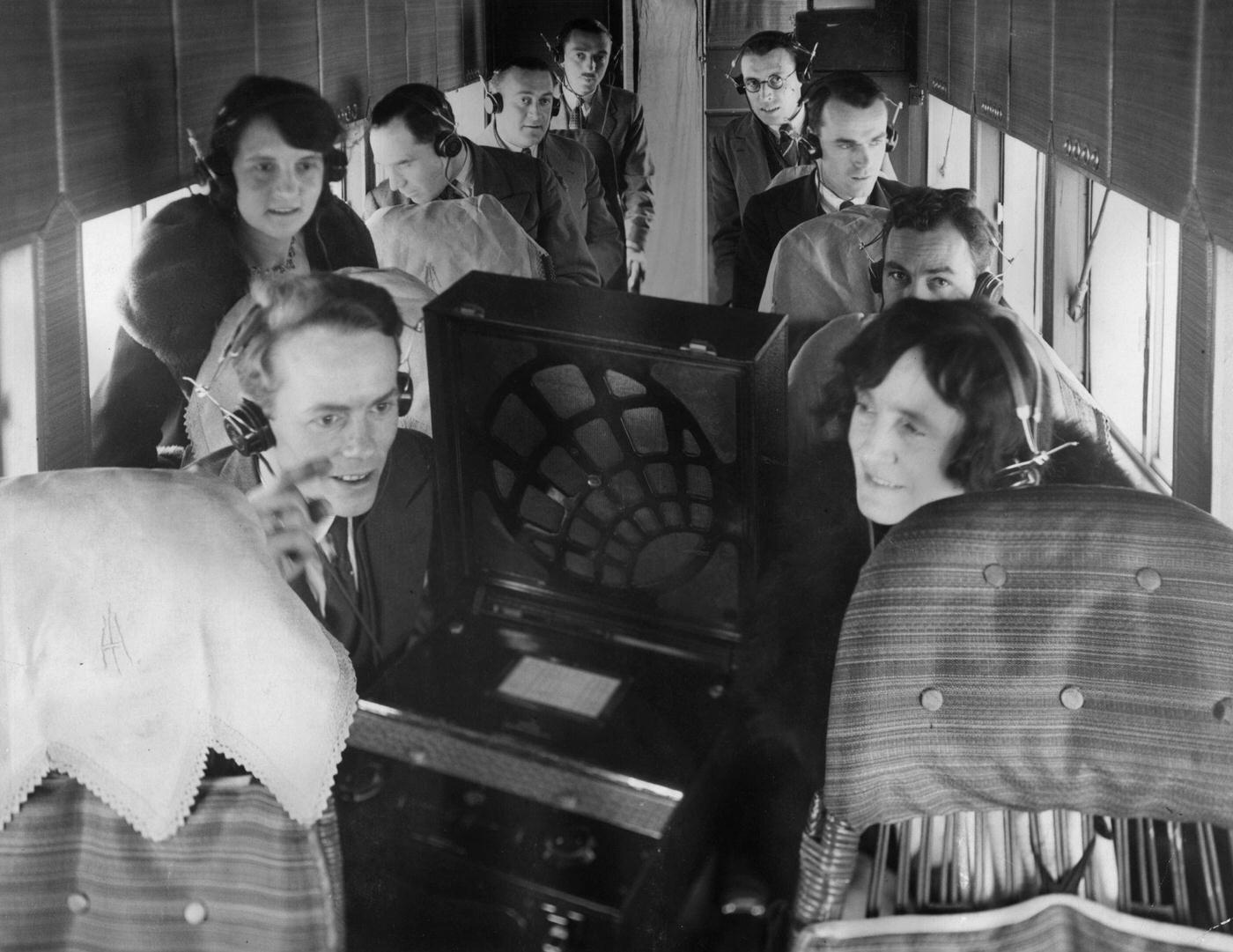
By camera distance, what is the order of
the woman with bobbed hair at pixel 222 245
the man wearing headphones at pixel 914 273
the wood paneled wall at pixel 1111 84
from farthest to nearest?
Result: 1. the woman with bobbed hair at pixel 222 245
2. the man wearing headphones at pixel 914 273
3. the wood paneled wall at pixel 1111 84

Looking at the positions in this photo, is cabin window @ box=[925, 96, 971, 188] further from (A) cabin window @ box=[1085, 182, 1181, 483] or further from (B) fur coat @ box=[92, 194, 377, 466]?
(B) fur coat @ box=[92, 194, 377, 466]

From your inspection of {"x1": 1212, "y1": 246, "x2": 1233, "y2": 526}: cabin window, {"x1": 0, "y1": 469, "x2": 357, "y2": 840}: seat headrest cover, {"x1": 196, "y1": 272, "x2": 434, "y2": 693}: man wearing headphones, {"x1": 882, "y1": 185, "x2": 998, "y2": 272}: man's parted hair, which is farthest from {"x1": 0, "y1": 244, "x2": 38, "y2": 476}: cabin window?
{"x1": 1212, "y1": 246, "x2": 1233, "y2": 526}: cabin window

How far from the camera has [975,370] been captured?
2.01 metres

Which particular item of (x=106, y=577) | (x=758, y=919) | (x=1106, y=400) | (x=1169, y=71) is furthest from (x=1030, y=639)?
(x=106, y=577)

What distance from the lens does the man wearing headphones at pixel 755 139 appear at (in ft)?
7.25

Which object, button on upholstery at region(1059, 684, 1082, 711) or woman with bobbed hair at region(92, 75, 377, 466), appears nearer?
button on upholstery at region(1059, 684, 1082, 711)

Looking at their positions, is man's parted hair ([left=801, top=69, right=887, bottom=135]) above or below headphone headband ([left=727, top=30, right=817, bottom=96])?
below

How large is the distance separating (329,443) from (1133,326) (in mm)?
1265

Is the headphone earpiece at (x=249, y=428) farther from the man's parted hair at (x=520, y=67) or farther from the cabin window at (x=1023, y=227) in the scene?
the cabin window at (x=1023, y=227)

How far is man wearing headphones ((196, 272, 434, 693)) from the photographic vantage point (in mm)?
2248

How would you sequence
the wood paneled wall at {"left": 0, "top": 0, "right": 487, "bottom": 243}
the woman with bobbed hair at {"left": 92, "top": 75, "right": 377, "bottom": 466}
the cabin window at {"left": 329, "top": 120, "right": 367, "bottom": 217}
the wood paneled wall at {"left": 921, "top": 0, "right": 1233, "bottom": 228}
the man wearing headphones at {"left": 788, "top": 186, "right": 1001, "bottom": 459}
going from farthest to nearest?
the cabin window at {"left": 329, "top": 120, "right": 367, "bottom": 217} → the woman with bobbed hair at {"left": 92, "top": 75, "right": 377, "bottom": 466} → the man wearing headphones at {"left": 788, "top": 186, "right": 1001, "bottom": 459} → the wood paneled wall at {"left": 0, "top": 0, "right": 487, "bottom": 243} → the wood paneled wall at {"left": 921, "top": 0, "right": 1233, "bottom": 228}

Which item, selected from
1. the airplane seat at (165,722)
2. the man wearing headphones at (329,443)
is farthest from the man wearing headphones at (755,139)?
the airplane seat at (165,722)

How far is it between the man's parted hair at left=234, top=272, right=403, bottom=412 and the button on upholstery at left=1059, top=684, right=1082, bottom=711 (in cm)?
117

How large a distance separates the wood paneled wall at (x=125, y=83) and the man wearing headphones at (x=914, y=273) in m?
0.76
